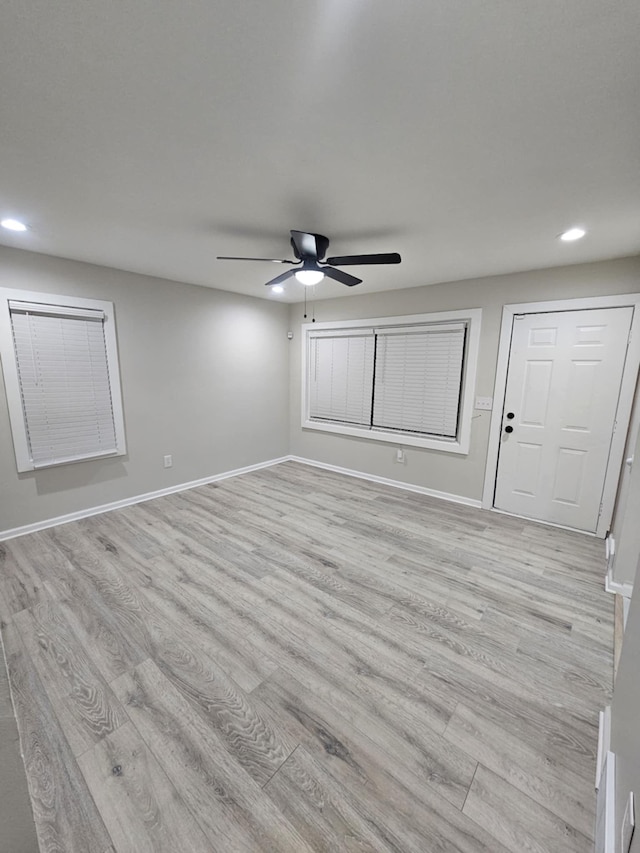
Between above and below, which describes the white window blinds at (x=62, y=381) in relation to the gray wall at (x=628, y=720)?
above

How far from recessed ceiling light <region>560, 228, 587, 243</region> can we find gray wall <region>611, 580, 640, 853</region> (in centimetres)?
221

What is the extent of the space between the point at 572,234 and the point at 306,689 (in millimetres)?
3202

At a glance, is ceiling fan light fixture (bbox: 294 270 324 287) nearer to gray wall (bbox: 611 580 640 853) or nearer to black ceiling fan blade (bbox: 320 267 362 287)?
black ceiling fan blade (bbox: 320 267 362 287)

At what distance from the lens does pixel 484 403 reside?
3605 mm

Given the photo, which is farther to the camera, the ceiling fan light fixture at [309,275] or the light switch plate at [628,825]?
the ceiling fan light fixture at [309,275]

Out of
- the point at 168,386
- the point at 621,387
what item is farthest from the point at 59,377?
the point at 621,387

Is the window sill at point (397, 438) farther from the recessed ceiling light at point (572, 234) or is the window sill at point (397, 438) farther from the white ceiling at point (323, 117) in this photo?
the white ceiling at point (323, 117)

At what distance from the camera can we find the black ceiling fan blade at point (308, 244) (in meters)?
2.06

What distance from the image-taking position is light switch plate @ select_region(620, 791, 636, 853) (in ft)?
2.68

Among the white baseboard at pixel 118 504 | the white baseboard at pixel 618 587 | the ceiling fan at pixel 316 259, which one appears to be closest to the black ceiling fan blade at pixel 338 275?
the ceiling fan at pixel 316 259

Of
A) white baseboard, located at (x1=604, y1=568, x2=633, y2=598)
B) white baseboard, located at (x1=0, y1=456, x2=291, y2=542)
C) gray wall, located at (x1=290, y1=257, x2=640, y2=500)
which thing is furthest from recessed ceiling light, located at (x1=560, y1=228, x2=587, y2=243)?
white baseboard, located at (x1=0, y1=456, x2=291, y2=542)

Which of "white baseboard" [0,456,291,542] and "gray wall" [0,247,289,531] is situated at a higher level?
"gray wall" [0,247,289,531]

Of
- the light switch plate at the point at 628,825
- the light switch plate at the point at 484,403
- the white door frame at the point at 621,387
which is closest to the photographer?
the light switch plate at the point at 628,825

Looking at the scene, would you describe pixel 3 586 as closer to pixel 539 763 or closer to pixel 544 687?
pixel 539 763
